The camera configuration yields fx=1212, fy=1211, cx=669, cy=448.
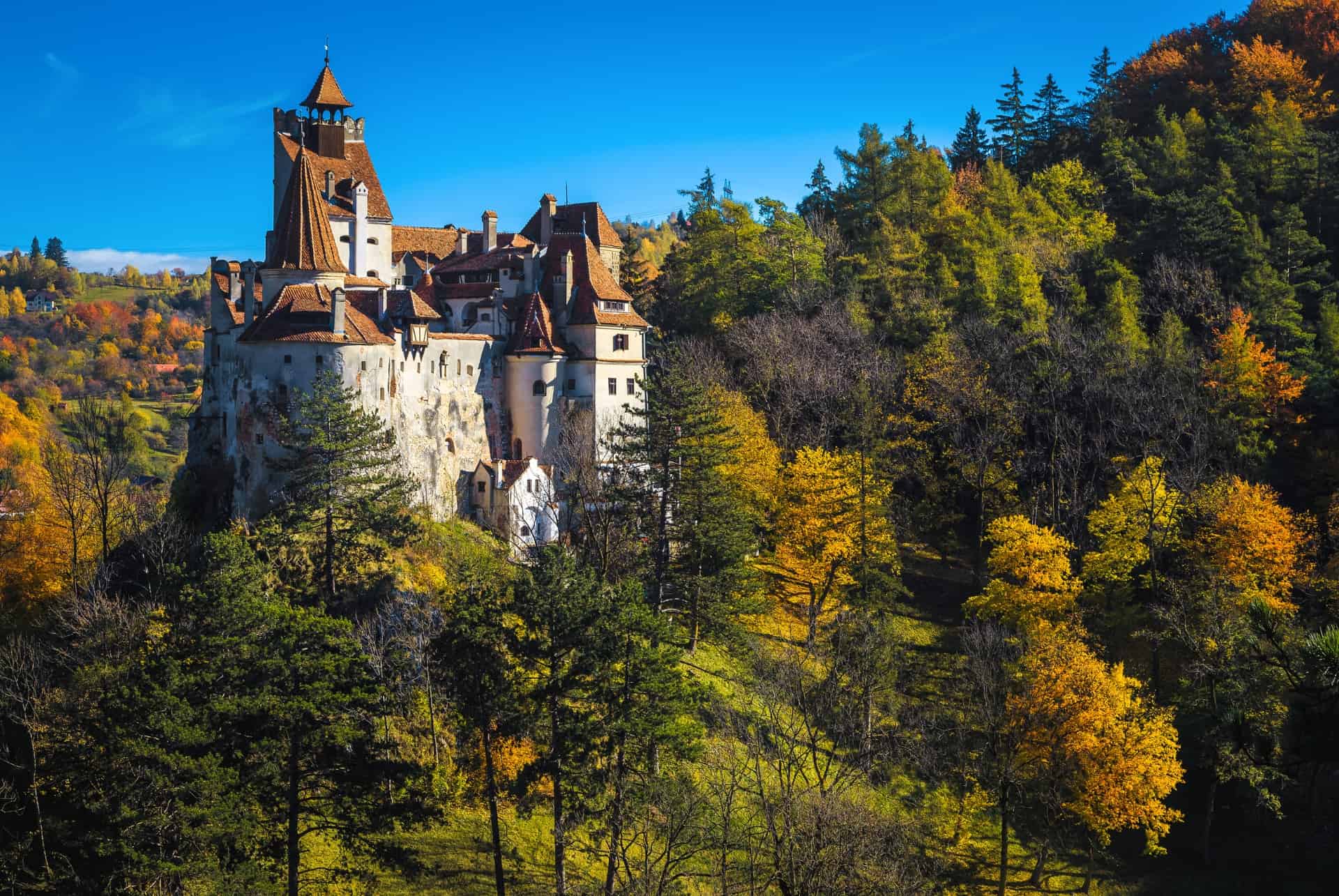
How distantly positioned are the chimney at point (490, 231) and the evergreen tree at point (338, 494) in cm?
2152

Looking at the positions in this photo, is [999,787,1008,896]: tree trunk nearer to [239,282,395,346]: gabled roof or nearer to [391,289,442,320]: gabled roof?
[239,282,395,346]: gabled roof

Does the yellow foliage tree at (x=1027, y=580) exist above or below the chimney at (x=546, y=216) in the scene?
below

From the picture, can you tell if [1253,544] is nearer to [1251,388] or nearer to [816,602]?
[1251,388]

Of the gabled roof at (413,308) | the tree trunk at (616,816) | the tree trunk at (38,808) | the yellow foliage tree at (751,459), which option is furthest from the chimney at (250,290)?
the tree trunk at (616,816)

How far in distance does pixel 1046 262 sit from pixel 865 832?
46923mm

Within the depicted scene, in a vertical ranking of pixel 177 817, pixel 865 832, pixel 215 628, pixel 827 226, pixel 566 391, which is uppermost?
pixel 827 226

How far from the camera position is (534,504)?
188ft

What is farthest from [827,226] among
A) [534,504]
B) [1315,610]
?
[1315,610]

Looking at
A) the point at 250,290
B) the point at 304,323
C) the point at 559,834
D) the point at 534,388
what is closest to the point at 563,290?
the point at 534,388

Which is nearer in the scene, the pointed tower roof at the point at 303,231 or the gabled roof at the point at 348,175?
the pointed tower roof at the point at 303,231

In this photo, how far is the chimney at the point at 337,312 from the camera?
163ft

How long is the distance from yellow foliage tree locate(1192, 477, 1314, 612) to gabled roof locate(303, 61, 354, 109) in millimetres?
46021

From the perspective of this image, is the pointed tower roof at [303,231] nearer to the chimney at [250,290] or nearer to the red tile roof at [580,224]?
the chimney at [250,290]

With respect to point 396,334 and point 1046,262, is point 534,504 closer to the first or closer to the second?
point 396,334
